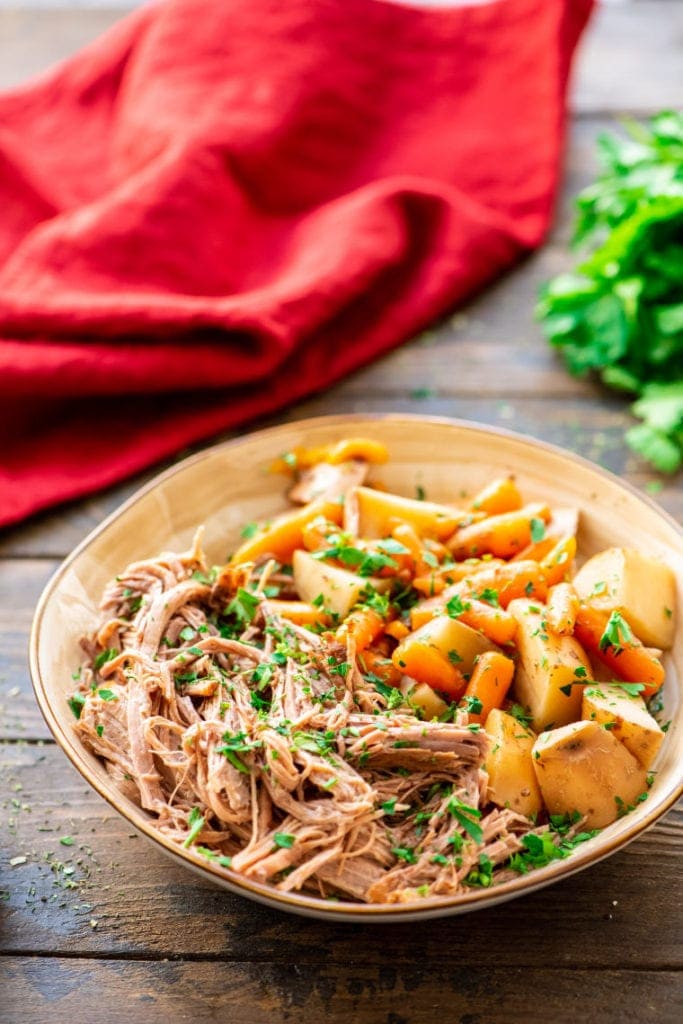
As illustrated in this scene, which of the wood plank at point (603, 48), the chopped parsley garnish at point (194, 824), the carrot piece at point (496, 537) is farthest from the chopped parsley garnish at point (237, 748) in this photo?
the wood plank at point (603, 48)

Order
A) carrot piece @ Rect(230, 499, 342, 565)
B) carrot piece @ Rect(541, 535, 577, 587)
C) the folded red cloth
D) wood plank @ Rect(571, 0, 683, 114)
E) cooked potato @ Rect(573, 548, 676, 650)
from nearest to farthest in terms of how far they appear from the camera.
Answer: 1. cooked potato @ Rect(573, 548, 676, 650)
2. carrot piece @ Rect(541, 535, 577, 587)
3. carrot piece @ Rect(230, 499, 342, 565)
4. the folded red cloth
5. wood plank @ Rect(571, 0, 683, 114)

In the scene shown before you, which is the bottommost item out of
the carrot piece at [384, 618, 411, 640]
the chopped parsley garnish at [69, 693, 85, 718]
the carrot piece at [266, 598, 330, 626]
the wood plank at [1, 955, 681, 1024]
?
the wood plank at [1, 955, 681, 1024]

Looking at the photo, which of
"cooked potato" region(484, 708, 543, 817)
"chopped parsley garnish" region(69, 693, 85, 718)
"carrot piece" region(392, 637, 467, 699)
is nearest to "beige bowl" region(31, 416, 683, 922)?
"chopped parsley garnish" region(69, 693, 85, 718)

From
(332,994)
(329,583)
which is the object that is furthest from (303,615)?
(332,994)

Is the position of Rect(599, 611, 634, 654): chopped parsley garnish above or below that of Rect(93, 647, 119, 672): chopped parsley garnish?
below

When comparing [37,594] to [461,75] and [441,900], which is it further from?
[461,75]

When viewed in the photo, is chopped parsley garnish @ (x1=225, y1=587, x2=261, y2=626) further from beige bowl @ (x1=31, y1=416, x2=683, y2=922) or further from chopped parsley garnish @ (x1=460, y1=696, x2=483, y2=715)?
chopped parsley garnish @ (x1=460, y1=696, x2=483, y2=715)

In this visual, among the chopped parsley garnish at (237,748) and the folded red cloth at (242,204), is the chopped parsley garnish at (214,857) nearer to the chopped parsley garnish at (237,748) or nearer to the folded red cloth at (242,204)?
the chopped parsley garnish at (237,748)
